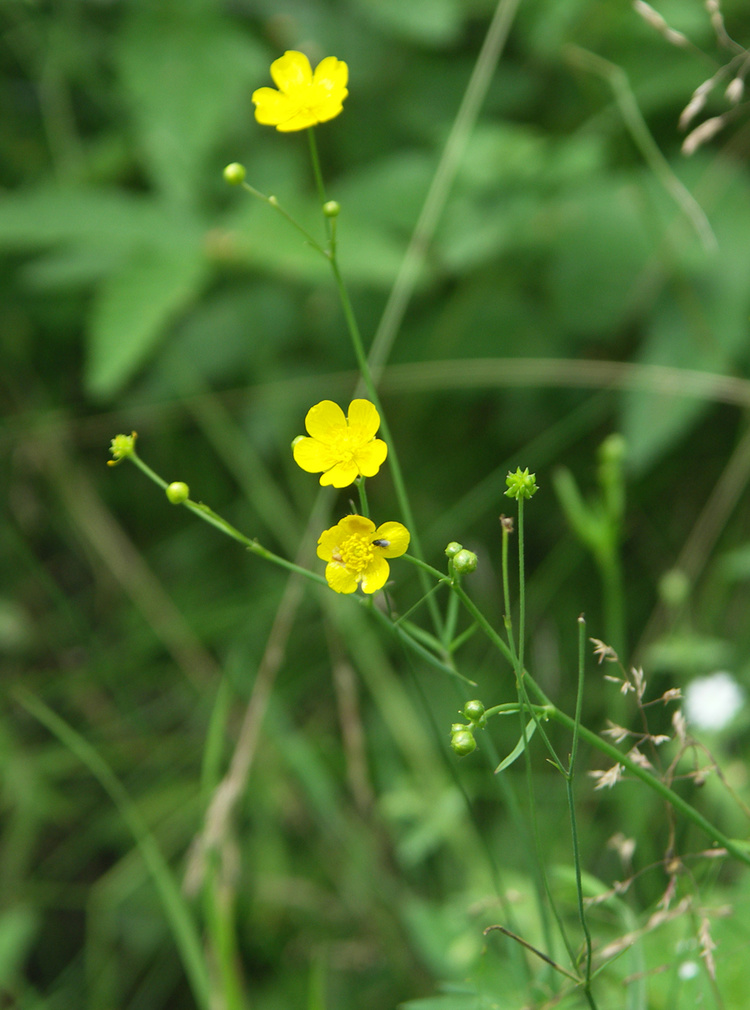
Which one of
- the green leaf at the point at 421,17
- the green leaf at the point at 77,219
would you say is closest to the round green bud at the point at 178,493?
the green leaf at the point at 77,219

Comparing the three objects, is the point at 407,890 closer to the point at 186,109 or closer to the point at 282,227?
the point at 282,227

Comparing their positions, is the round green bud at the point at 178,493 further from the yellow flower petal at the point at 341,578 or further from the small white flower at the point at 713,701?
the small white flower at the point at 713,701

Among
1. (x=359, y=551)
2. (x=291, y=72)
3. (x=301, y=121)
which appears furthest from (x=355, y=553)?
(x=291, y=72)

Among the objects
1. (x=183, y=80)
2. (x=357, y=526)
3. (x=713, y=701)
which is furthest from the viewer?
(x=183, y=80)

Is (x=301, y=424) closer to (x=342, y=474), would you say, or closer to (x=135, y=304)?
(x=135, y=304)

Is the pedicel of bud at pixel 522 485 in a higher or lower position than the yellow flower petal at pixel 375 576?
higher

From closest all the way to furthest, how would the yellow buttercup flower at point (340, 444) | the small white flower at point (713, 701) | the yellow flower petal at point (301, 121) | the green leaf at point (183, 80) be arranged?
1. the yellow buttercup flower at point (340, 444)
2. the yellow flower petal at point (301, 121)
3. the small white flower at point (713, 701)
4. the green leaf at point (183, 80)
